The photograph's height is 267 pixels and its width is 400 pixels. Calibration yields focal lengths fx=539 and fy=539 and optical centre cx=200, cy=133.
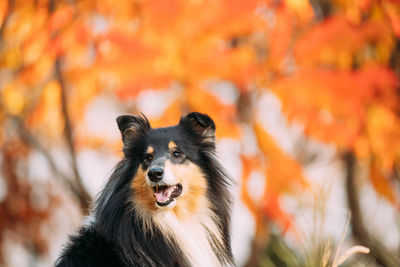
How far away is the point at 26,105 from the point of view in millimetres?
7762

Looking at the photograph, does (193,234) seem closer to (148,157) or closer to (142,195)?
(142,195)

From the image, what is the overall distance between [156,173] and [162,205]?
0.81 feet

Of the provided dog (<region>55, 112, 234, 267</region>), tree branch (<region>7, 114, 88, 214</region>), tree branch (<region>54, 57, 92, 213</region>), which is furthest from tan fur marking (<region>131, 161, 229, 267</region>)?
tree branch (<region>7, 114, 88, 214</region>)

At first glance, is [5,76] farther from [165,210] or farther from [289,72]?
[165,210]

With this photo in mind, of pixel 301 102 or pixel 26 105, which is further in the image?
pixel 26 105

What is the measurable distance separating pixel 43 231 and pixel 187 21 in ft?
17.3

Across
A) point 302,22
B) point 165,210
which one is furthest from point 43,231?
point 165,210

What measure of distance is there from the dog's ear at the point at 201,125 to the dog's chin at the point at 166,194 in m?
0.51

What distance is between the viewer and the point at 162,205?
365 centimetres

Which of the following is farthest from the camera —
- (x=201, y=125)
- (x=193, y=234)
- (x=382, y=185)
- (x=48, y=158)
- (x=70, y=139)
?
(x=382, y=185)

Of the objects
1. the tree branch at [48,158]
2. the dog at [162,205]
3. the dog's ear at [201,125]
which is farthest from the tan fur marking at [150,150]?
the tree branch at [48,158]

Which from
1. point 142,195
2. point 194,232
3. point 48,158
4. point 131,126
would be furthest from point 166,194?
point 48,158

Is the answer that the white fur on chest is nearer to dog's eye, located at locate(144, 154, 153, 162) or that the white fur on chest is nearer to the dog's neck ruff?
the dog's neck ruff

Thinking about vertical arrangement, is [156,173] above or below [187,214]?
above
